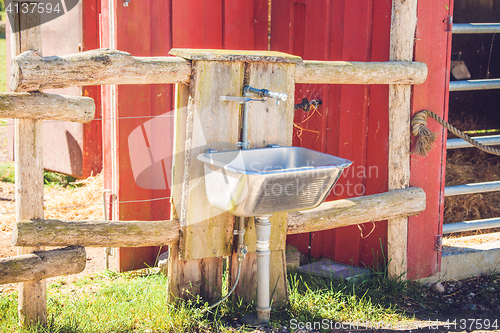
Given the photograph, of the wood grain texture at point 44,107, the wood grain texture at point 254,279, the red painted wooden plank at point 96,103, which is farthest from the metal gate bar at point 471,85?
the red painted wooden plank at point 96,103

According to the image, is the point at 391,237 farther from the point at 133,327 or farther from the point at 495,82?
the point at 133,327

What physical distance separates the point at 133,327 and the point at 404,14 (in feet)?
9.05

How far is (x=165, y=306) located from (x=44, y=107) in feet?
4.56

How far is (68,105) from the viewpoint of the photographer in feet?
9.61

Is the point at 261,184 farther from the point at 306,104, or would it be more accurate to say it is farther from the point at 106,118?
the point at 106,118

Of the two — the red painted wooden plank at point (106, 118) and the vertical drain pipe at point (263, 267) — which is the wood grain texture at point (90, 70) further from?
the red painted wooden plank at point (106, 118)

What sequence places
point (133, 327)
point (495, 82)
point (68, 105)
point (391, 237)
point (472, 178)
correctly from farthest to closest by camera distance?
point (472, 178)
point (495, 82)
point (391, 237)
point (133, 327)
point (68, 105)

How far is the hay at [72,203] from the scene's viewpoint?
541 centimetres

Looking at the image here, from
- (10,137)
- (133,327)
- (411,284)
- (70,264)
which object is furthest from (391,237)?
(10,137)

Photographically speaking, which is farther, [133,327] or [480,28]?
[480,28]

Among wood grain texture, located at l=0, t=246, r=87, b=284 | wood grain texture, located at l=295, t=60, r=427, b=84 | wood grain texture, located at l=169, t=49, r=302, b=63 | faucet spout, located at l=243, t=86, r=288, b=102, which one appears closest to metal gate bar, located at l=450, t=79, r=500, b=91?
wood grain texture, located at l=295, t=60, r=427, b=84

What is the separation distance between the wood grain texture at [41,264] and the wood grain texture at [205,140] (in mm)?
617

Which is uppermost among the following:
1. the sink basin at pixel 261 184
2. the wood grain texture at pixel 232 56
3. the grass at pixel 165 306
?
the wood grain texture at pixel 232 56

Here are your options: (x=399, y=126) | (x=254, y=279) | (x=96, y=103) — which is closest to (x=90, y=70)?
(x=254, y=279)
